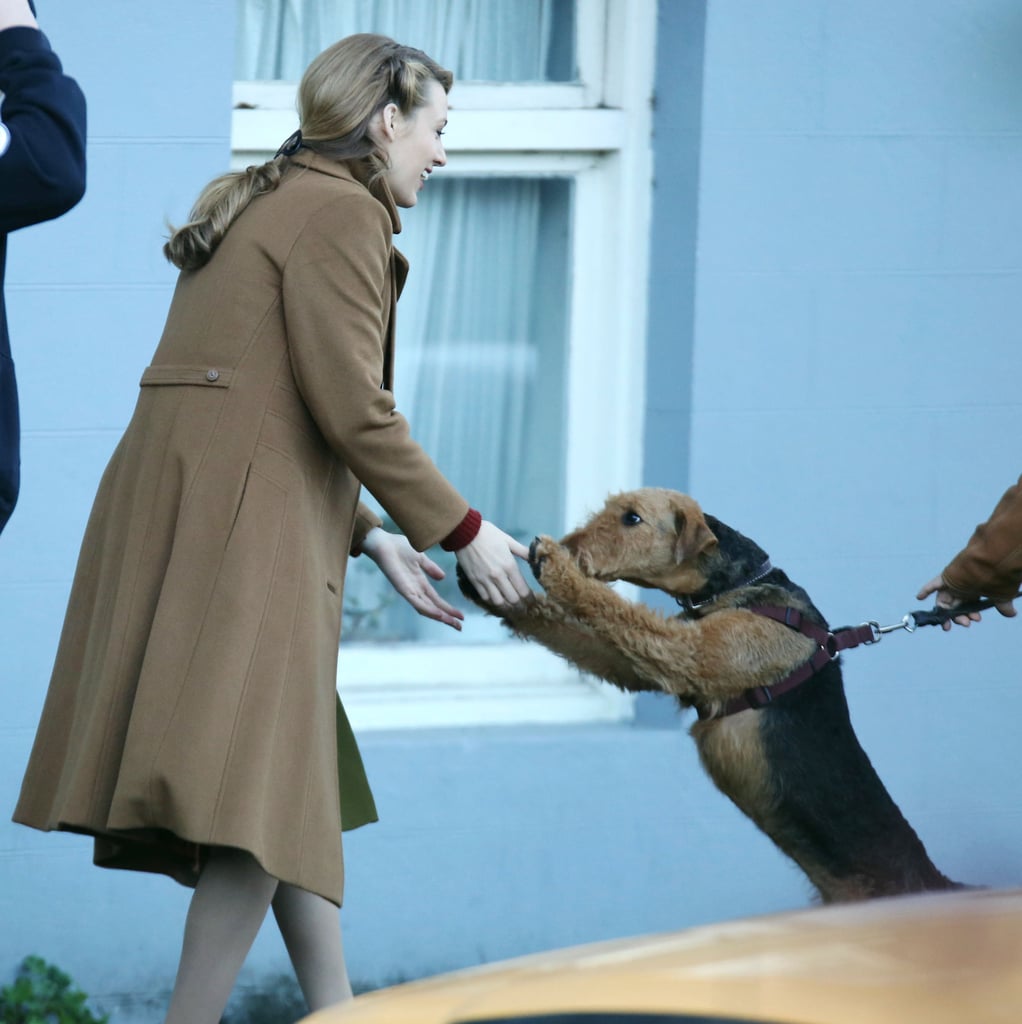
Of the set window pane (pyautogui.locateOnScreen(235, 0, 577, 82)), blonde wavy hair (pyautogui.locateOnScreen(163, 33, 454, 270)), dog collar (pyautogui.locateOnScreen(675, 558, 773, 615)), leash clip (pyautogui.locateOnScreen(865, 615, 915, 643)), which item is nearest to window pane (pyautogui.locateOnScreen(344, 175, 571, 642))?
window pane (pyautogui.locateOnScreen(235, 0, 577, 82))

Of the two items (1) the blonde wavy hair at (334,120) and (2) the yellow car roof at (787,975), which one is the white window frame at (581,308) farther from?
(2) the yellow car roof at (787,975)

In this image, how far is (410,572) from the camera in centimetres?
324

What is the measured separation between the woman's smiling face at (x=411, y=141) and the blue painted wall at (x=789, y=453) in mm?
1699

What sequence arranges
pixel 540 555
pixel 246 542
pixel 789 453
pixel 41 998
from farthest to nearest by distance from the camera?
1. pixel 789 453
2. pixel 41 998
3. pixel 540 555
4. pixel 246 542

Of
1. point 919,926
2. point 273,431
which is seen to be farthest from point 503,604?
point 919,926

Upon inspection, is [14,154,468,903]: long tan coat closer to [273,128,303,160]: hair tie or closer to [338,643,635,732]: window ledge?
[273,128,303,160]: hair tie

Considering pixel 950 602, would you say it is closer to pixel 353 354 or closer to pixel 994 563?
pixel 994 563

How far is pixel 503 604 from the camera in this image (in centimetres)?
303

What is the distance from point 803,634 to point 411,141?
1243mm

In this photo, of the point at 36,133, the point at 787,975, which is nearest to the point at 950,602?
the point at 787,975

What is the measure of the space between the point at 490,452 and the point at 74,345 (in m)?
1.39

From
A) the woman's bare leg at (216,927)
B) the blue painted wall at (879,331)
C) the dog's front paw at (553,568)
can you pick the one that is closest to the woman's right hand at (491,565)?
the dog's front paw at (553,568)

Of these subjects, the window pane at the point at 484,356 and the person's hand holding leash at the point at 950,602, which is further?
the window pane at the point at 484,356

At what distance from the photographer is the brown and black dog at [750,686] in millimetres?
3195
